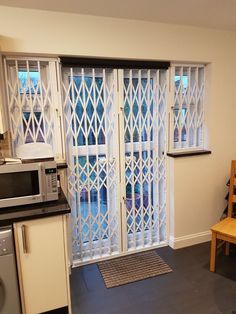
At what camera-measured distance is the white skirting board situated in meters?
2.60

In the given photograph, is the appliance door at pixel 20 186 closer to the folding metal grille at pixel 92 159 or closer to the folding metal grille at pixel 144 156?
the folding metal grille at pixel 92 159

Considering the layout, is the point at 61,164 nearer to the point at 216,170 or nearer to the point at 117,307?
the point at 117,307

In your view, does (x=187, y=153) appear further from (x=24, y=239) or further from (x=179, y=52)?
(x=24, y=239)

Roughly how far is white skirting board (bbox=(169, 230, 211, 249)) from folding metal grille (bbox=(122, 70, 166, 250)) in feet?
0.40

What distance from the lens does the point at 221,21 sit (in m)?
2.20

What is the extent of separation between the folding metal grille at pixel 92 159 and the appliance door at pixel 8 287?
804 millimetres

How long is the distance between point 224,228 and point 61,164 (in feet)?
4.97

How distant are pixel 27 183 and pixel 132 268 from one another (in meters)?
1.30

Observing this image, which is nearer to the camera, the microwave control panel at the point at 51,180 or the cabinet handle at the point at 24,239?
the cabinet handle at the point at 24,239

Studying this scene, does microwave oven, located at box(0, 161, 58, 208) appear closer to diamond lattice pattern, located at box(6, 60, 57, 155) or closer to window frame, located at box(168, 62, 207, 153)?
diamond lattice pattern, located at box(6, 60, 57, 155)

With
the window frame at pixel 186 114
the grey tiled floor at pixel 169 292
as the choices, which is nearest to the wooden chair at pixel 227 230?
the grey tiled floor at pixel 169 292

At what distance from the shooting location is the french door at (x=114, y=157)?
2203mm

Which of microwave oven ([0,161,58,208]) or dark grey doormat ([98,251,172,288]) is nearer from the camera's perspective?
microwave oven ([0,161,58,208])

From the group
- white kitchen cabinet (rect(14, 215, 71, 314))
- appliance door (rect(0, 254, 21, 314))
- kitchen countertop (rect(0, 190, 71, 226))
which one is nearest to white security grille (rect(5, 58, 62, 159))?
kitchen countertop (rect(0, 190, 71, 226))
